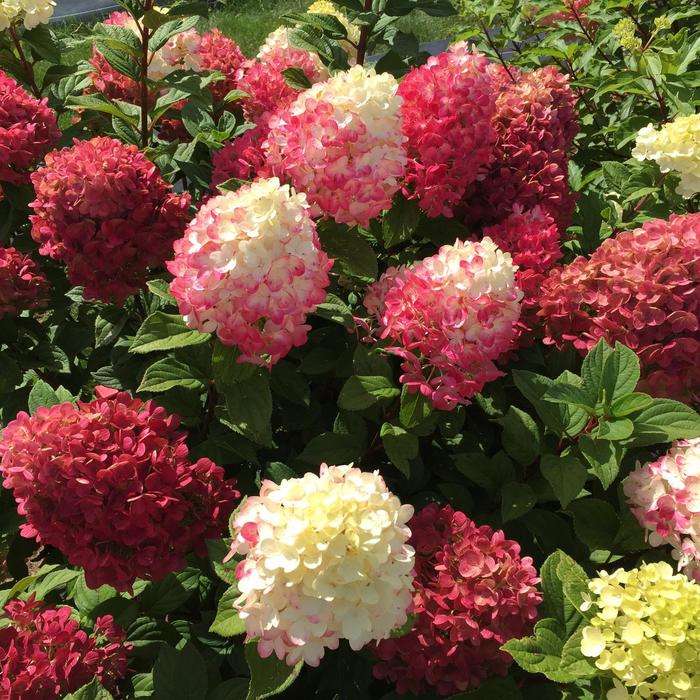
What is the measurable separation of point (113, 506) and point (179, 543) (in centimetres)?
16

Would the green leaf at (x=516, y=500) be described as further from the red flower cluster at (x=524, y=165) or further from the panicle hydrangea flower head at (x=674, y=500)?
the red flower cluster at (x=524, y=165)

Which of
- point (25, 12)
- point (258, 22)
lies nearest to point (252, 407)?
point (25, 12)

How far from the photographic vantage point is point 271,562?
4.06ft

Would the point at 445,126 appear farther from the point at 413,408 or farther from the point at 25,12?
the point at 25,12

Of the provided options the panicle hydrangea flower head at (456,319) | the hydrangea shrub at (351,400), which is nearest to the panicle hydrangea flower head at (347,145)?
the hydrangea shrub at (351,400)

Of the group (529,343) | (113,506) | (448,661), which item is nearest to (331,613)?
(448,661)

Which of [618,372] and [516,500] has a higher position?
[618,372]

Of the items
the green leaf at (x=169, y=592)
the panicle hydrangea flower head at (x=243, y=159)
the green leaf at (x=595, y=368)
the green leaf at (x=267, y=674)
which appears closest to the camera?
the green leaf at (x=267, y=674)

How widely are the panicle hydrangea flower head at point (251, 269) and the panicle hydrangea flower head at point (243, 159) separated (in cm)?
56

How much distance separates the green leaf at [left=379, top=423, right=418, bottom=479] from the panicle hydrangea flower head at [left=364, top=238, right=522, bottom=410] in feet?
0.36

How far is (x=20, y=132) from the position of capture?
2.21 m

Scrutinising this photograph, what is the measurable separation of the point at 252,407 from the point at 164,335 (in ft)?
0.89

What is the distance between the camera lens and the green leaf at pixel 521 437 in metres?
1.82

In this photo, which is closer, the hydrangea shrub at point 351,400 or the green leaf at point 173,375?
the hydrangea shrub at point 351,400
